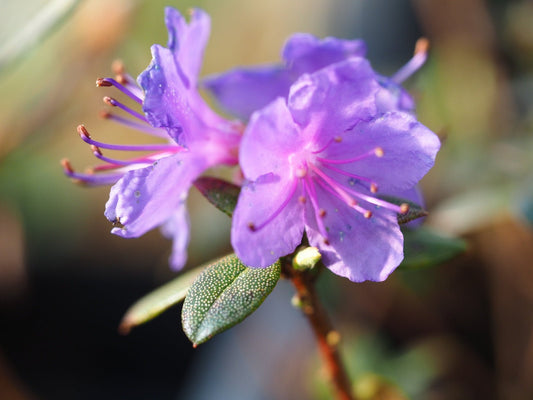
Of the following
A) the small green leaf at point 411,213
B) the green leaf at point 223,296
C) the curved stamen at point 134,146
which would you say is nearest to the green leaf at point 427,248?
the small green leaf at point 411,213

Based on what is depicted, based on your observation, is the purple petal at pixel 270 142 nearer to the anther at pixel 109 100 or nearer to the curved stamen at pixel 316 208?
the curved stamen at pixel 316 208

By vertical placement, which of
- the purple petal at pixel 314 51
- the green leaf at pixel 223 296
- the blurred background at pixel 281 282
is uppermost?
the purple petal at pixel 314 51

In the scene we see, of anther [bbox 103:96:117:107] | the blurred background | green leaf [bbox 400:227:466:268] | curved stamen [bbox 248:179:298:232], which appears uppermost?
anther [bbox 103:96:117:107]

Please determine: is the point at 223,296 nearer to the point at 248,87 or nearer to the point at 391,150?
the point at 391,150

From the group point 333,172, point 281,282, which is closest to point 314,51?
point 333,172

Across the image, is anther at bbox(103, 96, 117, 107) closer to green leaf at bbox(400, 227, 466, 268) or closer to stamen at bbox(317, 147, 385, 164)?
stamen at bbox(317, 147, 385, 164)

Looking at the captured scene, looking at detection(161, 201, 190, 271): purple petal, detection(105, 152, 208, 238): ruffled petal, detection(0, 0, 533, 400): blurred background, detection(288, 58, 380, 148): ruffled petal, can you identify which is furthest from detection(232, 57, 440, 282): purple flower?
detection(0, 0, 533, 400): blurred background

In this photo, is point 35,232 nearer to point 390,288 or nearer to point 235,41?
point 235,41
